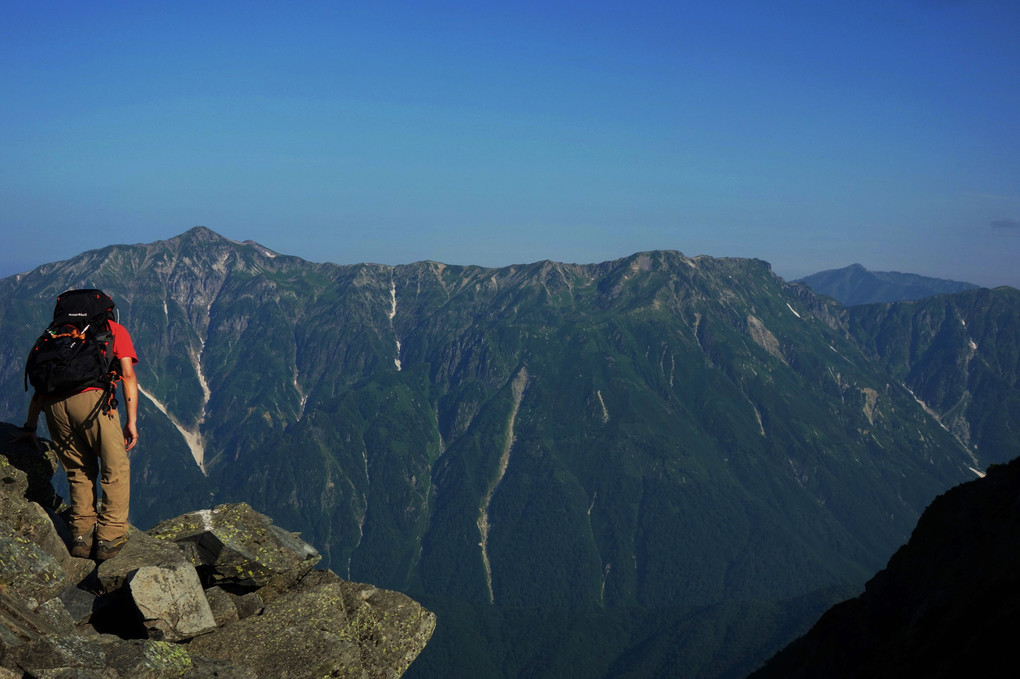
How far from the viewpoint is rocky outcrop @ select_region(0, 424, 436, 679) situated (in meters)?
18.3

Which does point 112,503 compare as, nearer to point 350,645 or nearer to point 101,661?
point 101,661

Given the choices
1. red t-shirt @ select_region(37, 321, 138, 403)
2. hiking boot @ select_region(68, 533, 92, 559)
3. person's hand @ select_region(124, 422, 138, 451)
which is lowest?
hiking boot @ select_region(68, 533, 92, 559)

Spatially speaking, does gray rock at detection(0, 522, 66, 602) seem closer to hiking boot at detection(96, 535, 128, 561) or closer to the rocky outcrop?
the rocky outcrop

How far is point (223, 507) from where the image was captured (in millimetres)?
26688

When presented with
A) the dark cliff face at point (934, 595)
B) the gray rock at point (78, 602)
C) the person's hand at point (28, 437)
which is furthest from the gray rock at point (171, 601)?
the dark cliff face at point (934, 595)

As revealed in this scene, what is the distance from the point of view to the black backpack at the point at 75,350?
21625 mm

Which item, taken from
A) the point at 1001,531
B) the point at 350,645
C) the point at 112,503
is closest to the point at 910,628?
the point at 1001,531

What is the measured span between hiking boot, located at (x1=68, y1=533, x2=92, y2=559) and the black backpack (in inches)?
185

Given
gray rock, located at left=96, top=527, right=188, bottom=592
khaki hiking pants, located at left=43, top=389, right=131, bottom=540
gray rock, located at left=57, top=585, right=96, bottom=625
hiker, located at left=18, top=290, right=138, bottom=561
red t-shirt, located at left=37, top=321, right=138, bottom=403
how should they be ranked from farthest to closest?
red t-shirt, located at left=37, top=321, right=138, bottom=403 → khaki hiking pants, located at left=43, top=389, right=131, bottom=540 → hiker, located at left=18, top=290, right=138, bottom=561 → gray rock, located at left=96, top=527, right=188, bottom=592 → gray rock, located at left=57, top=585, right=96, bottom=625

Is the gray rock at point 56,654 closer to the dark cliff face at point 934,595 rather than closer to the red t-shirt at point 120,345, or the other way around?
the red t-shirt at point 120,345

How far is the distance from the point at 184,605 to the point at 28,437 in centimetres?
957

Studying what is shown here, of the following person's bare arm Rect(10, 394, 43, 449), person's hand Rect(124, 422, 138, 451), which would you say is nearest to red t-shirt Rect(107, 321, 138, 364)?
person's hand Rect(124, 422, 138, 451)

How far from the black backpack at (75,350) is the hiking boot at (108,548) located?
15.8ft

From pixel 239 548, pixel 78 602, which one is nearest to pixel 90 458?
pixel 78 602
